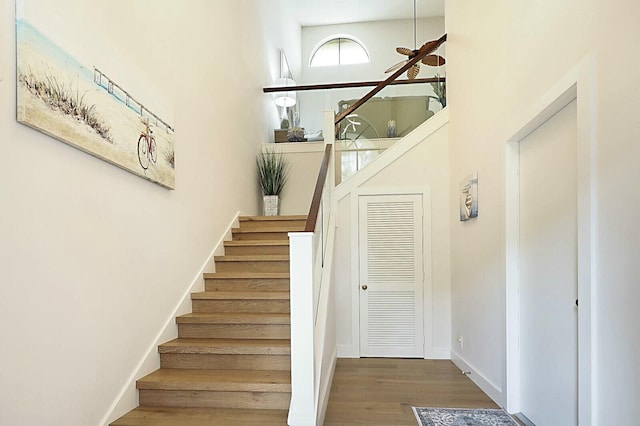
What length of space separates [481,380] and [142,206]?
3.20 meters

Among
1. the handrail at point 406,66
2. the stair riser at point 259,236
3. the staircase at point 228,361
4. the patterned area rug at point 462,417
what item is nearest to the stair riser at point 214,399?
the staircase at point 228,361

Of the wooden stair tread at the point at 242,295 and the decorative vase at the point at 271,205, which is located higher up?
the decorative vase at the point at 271,205

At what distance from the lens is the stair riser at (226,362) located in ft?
9.37

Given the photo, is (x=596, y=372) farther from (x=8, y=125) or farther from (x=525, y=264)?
(x=8, y=125)

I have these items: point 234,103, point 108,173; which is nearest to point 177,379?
point 108,173

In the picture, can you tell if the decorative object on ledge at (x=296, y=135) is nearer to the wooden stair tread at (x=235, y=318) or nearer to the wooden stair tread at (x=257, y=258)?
the wooden stair tread at (x=257, y=258)

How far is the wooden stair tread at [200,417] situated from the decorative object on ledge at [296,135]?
4.30m

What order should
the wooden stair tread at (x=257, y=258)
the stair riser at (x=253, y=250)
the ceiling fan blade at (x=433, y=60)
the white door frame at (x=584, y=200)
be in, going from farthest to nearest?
the ceiling fan blade at (x=433, y=60)
the stair riser at (x=253, y=250)
the wooden stair tread at (x=257, y=258)
the white door frame at (x=584, y=200)

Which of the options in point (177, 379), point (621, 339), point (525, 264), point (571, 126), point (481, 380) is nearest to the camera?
point (621, 339)

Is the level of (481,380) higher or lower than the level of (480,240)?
lower

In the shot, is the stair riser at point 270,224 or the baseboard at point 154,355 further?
the stair riser at point 270,224

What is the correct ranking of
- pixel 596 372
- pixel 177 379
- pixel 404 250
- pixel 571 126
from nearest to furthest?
pixel 596 372 < pixel 571 126 < pixel 177 379 < pixel 404 250

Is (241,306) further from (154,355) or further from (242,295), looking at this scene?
(154,355)

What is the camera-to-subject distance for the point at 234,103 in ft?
15.8
